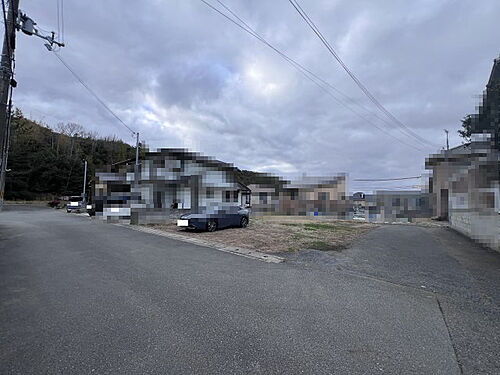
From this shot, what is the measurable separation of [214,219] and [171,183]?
1199 cm

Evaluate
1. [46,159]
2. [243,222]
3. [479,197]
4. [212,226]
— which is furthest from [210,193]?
[46,159]

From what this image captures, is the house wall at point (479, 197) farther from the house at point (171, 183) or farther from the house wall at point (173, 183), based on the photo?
the house wall at point (173, 183)

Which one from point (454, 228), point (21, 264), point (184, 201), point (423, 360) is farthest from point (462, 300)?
point (184, 201)

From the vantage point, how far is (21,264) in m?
6.01

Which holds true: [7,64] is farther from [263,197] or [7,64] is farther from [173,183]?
[263,197]

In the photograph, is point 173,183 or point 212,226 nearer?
point 212,226

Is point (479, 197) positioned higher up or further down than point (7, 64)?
further down

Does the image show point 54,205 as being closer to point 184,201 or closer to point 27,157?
point 27,157

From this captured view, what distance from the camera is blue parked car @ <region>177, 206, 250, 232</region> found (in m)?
12.4

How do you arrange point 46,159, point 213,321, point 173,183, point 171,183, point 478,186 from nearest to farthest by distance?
point 213,321
point 478,186
point 171,183
point 173,183
point 46,159

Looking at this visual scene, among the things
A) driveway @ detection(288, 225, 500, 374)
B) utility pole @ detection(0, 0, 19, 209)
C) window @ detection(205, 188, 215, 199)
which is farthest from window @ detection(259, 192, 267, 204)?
utility pole @ detection(0, 0, 19, 209)

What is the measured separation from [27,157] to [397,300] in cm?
5696

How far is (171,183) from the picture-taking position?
2369 cm

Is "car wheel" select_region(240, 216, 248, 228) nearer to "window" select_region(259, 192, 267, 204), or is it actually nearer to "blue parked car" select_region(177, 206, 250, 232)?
"blue parked car" select_region(177, 206, 250, 232)
